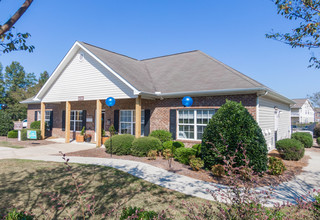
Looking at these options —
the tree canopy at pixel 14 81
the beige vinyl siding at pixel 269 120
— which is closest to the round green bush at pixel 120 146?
the beige vinyl siding at pixel 269 120

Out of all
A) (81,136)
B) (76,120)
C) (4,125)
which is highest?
(76,120)

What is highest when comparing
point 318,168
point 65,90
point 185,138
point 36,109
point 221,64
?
point 221,64

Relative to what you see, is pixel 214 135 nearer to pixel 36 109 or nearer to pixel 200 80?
pixel 200 80

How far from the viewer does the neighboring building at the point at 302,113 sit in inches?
1959

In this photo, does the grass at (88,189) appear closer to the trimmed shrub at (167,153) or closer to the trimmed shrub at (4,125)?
the trimmed shrub at (167,153)

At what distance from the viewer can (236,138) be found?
729 centimetres

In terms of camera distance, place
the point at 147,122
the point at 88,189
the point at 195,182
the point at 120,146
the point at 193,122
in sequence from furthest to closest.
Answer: the point at 147,122
the point at 193,122
the point at 120,146
the point at 195,182
the point at 88,189

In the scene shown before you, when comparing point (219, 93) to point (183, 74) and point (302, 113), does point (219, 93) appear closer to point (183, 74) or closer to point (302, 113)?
point (183, 74)

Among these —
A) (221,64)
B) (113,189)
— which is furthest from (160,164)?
(221,64)

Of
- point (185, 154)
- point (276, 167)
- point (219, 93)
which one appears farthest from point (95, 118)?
point (276, 167)

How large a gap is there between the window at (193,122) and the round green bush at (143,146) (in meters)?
2.08

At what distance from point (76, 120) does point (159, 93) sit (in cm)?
929

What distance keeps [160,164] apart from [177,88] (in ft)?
17.1

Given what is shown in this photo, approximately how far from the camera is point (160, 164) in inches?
364
